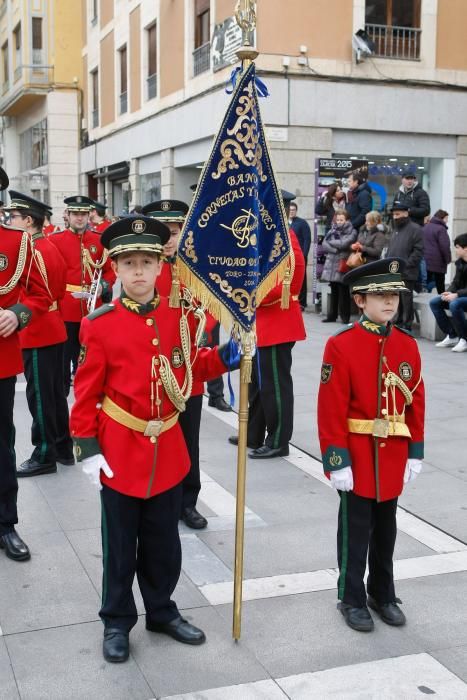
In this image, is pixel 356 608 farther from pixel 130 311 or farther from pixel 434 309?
pixel 434 309

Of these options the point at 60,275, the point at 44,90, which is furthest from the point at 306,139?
the point at 44,90

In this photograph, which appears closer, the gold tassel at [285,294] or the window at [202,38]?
the gold tassel at [285,294]

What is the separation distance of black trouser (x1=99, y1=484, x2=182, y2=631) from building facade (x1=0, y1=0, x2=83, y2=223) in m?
29.7

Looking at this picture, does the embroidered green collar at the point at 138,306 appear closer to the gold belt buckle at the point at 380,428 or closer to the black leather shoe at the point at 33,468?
the gold belt buckle at the point at 380,428

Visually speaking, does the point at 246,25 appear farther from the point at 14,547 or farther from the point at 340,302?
the point at 340,302

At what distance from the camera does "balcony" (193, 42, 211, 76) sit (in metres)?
19.1

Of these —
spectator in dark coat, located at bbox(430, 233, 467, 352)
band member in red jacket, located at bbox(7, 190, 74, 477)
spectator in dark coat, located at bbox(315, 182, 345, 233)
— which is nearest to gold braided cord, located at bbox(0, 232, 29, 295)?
band member in red jacket, located at bbox(7, 190, 74, 477)

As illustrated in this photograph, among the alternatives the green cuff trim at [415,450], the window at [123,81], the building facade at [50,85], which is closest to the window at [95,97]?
the building facade at [50,85]

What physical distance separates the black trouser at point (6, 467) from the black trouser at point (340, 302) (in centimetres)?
917

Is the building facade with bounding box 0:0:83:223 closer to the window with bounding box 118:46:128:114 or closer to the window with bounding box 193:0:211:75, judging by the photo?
the window with bounding box 118:46:128:114

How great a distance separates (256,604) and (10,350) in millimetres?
1960

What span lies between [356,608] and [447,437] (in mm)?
3673

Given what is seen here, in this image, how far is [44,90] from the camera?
107 ft

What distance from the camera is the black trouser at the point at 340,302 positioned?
1379 cm
